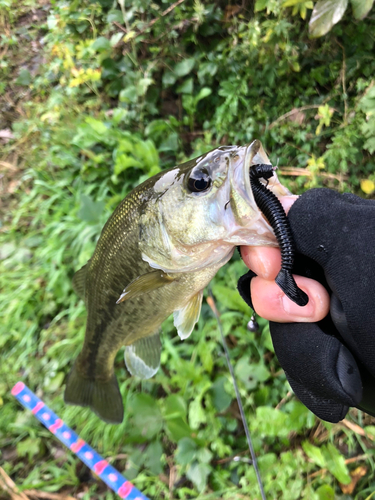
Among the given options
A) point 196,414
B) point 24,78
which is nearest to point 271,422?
point 196,414

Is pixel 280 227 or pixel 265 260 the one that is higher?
pixel 280 227

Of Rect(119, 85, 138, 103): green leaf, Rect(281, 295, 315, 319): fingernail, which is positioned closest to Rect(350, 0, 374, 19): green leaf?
Rect(281, 295, 315, 319): fingernail

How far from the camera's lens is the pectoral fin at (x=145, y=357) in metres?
1.83

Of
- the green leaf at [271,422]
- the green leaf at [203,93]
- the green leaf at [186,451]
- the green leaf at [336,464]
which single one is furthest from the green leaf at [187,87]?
the green leaf at [336,464]

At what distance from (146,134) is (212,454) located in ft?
9.17

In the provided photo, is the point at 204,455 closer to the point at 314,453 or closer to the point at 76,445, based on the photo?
the point at 314,453

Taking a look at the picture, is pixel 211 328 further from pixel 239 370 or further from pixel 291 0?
pixel 291 0

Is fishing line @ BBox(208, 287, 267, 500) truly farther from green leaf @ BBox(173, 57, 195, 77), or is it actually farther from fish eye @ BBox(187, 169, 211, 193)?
green leaf @ BBox(173, 57, 195, 77)

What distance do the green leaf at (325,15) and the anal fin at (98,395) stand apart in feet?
8.62

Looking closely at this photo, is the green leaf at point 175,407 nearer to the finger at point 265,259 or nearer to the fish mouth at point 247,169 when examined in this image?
the finger at point 265,259

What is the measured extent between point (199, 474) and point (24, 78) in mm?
5142

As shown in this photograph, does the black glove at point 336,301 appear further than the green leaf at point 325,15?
No

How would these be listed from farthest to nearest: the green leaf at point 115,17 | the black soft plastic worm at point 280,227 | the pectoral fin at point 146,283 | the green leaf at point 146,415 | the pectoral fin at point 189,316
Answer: the green leaf at point 115,17
the green leaf at point 146,415
the pectoral fin at point 189,316
the pectoral fin at point 146,283
the black soft plastic worm at point 280,227

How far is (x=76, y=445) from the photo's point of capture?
2.43m
